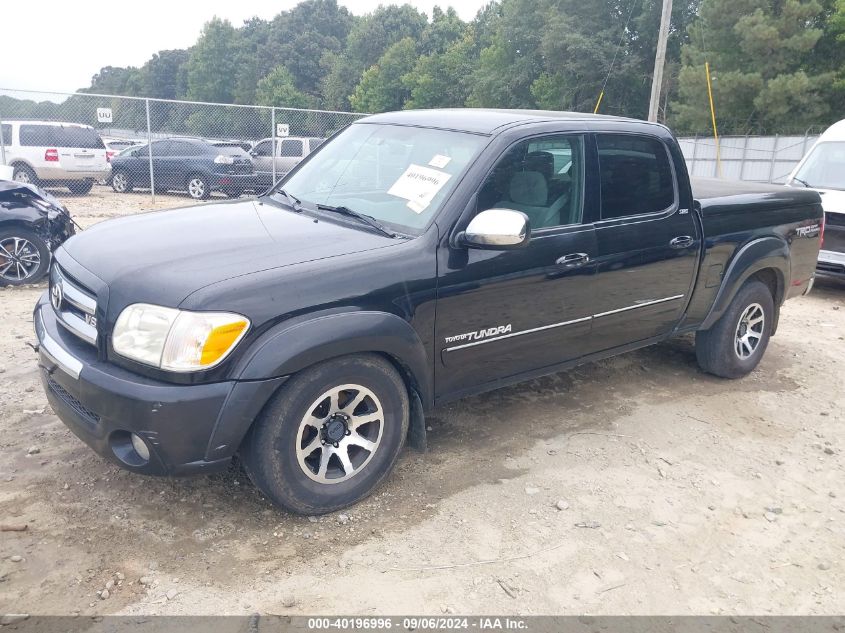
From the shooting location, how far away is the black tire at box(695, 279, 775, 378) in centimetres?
521

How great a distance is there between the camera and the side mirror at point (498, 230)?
3322 millimetres

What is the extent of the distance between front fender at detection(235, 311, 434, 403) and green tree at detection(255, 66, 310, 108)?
76.2 meters

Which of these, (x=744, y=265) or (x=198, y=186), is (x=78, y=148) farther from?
(x=744, y=265)

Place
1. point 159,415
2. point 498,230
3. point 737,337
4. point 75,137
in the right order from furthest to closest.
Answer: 1. point 75,137
2. point 737,337
3. point 498,230
4. point 159,415

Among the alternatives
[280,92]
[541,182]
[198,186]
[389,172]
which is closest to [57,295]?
[389,172]

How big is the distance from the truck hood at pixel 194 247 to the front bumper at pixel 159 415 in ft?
1.07

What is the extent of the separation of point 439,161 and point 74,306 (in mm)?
1944

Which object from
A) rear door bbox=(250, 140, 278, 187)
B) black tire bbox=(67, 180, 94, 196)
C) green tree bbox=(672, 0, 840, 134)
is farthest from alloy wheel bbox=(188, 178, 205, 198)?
green tree bbox=(672, 0, 840, 134)

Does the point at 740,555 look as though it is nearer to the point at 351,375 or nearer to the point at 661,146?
the point at 351,375

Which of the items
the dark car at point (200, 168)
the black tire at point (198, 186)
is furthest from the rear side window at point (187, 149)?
the black tire at point (198, 186)

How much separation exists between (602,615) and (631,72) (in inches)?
1770

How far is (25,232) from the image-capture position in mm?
7234

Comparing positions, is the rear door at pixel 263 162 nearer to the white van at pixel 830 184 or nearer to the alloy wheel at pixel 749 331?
the white van at pixel 830 184

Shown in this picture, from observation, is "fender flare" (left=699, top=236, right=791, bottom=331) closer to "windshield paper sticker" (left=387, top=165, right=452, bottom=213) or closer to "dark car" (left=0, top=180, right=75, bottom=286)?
"windshield paper sticker" (left=387, top=165, right=452, bottom=213)
